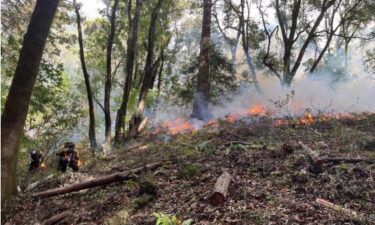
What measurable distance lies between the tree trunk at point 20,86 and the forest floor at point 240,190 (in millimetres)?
915

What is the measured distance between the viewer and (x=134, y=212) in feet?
21.3

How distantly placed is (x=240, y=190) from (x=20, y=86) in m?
4.76

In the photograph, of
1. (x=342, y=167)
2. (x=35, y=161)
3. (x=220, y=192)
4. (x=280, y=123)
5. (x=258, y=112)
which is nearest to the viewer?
(x=220, y=192)

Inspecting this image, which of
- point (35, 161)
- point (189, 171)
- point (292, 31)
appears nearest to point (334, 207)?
point (189, 171)

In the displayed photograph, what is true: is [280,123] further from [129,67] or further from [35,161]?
[35,161]

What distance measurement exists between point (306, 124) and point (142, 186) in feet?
26.8

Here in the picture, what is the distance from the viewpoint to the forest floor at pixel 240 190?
553 cm

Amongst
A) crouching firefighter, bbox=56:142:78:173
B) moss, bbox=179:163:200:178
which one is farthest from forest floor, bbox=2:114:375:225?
crouching firefighter, bbox=56:142:78:173

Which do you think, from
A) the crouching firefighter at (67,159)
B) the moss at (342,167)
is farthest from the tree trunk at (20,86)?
the moss at (342,167)

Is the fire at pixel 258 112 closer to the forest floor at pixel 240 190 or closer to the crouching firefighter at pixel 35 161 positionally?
the forest floor at pixel 240 190

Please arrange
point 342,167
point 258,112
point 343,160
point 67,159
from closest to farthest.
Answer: point 342,167
point 343,160
point 67,159
point 258,112

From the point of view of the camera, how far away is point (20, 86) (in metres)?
7.62

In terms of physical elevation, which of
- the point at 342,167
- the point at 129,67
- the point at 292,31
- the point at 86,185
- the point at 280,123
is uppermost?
the point at 292,31

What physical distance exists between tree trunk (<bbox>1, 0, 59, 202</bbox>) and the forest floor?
915 mm
